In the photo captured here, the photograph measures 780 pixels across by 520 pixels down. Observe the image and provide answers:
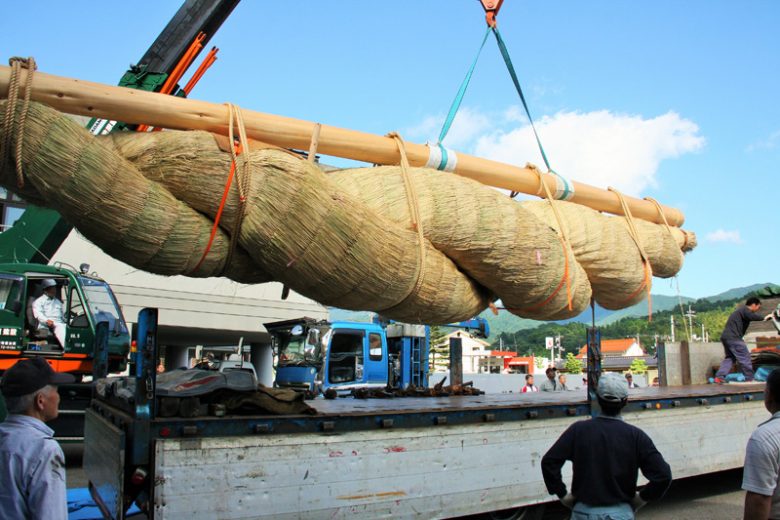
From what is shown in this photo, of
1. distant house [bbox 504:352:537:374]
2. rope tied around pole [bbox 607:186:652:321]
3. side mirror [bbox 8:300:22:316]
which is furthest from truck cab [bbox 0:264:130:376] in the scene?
distant house [bbox 504:352:537:374]

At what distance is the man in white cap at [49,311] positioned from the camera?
33.2 ft

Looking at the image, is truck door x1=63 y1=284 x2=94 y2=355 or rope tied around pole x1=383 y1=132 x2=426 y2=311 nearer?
rope tied around pole x1=383 y1=132 x2=426 y2=311

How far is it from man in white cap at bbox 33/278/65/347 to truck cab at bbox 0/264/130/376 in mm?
46

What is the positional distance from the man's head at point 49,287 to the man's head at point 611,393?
899cm

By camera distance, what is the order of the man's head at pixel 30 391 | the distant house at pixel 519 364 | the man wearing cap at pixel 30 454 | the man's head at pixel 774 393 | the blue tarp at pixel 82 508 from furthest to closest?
the distant house at pixel 519 364
the blue tarp at pixel 82 508
the man's head at pixel 774 393
the man's head at pixel 30 391
the man wearing cap at pixel 30 454

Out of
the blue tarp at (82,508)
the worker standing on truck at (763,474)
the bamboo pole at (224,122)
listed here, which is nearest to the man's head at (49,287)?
the blue tarp at (82,508)

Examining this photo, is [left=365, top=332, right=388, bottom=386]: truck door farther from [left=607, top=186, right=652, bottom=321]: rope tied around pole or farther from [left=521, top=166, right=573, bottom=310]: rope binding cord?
[left=521, top=166, right=573, bottom=310]: rope binding cord

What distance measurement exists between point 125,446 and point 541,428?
132 inches

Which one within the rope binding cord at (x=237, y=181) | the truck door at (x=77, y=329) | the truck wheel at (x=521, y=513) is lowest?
the truck wheel at (x=521, y=513)

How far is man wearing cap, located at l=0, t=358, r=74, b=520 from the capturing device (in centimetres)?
258

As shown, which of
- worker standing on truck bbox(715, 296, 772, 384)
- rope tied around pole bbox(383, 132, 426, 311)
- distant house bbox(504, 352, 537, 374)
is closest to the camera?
rope tied around pole bbox(383, 132, 426, 311)

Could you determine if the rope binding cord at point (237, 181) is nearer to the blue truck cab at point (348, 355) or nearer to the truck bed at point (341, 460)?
the truck bed at point (341, 460)

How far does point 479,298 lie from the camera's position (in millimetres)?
4984

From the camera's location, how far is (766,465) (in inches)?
126
